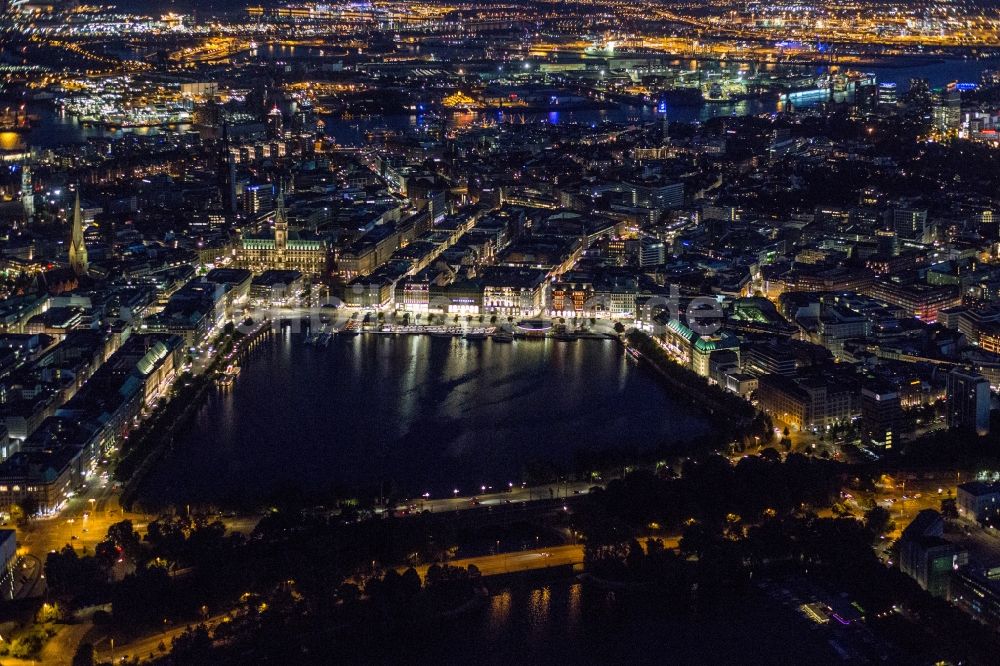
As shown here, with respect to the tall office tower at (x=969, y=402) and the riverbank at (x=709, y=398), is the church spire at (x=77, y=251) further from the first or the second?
the tall office tower at (x=969, y=402)

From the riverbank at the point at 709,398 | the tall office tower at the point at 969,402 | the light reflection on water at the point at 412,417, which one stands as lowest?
the light reflection on water at the point at 412,417

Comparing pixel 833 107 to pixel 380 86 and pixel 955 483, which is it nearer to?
pixel 380 86

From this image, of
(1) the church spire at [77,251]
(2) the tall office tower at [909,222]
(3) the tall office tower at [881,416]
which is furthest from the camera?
(2) the tall office tower at [909,222]

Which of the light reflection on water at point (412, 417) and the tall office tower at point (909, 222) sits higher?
the tall office tower at point (909, 222)

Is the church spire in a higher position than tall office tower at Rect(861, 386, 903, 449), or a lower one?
higher

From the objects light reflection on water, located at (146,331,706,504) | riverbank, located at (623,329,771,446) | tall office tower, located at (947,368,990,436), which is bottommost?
light reflection on water, located at (146,331,706,504)

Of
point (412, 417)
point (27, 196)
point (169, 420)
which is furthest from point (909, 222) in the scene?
point (27, 196)

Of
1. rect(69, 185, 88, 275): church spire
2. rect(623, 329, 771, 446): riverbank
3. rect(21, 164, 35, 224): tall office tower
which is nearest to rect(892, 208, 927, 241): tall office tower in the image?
rect(623, 329, 771, 446): riverbank

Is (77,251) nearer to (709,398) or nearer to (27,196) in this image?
(27,196)

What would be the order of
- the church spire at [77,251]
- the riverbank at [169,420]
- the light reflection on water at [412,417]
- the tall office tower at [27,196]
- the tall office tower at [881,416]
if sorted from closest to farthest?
the riverbank at [169,420] → the light reflection on water at [412,417] → the tall office tower at [881,416] → the church spire at [77,251] → the tall office tower at [27,196]

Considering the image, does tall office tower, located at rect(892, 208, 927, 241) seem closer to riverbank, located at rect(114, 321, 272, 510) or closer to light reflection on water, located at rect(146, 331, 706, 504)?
light reflection on water, located at rect(146, 331, 706, 504)

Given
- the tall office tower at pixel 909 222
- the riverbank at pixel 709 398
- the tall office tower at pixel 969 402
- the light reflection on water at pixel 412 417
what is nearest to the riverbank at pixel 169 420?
the light reflection on water at pixel 412 417
